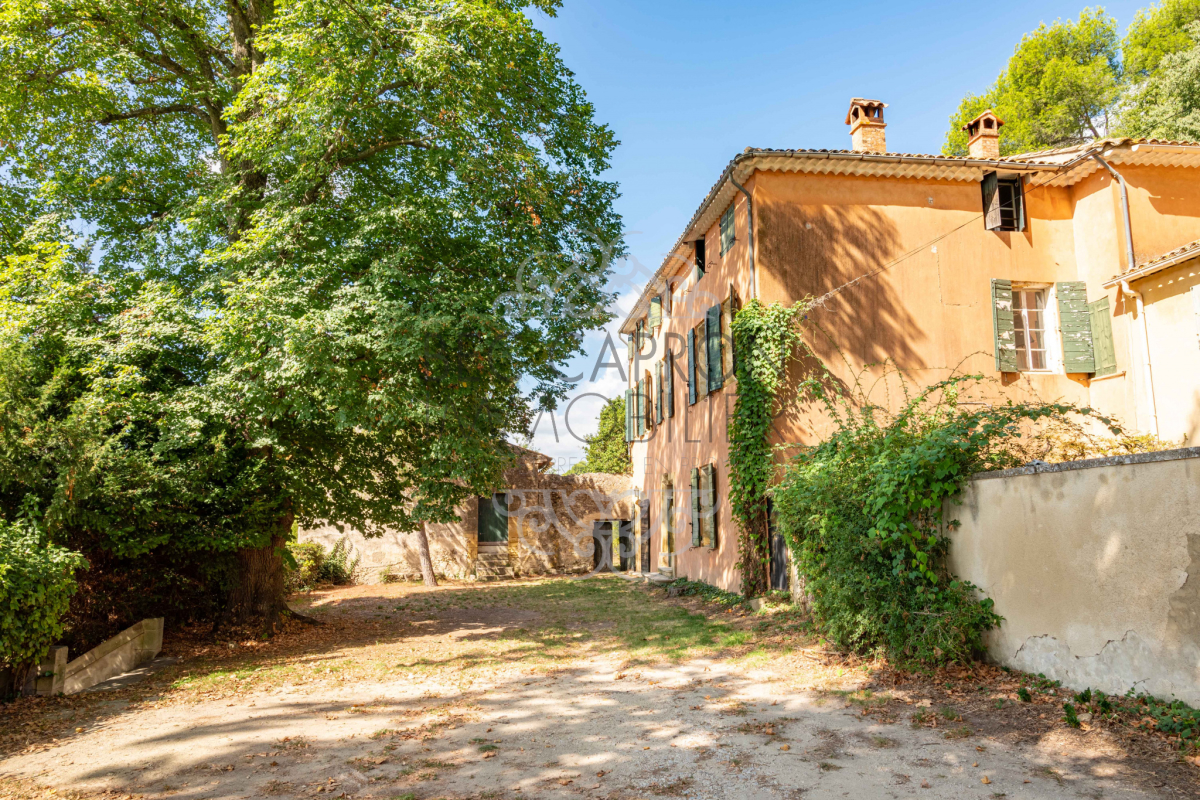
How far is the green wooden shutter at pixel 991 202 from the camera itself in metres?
12.1

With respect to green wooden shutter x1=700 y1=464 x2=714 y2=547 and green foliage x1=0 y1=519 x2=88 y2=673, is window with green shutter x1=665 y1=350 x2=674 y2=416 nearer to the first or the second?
green wooden shutter x1=700 y1=464 x2=714 y2=547

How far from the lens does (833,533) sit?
6.98 m

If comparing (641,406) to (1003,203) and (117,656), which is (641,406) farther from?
(117,656)

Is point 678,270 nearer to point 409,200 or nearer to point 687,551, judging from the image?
point 687,551

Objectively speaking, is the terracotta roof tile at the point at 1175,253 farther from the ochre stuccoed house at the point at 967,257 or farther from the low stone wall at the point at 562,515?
the low stone wall at the point at 562,515

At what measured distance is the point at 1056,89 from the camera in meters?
23.1

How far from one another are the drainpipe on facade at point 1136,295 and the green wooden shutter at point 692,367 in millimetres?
7125

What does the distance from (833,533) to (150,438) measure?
7723 millimetres

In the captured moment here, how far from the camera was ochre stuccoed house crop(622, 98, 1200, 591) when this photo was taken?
1134 cm

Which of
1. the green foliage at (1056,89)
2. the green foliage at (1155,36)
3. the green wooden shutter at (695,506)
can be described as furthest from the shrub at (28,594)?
the green foliage at (1155,36)

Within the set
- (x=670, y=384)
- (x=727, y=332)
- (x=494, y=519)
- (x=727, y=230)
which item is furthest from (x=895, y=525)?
(x=494, y=519)

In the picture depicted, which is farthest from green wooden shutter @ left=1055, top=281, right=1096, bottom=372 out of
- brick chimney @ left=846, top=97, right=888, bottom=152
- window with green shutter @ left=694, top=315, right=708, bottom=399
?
window with green shutter @ left=694, top=315, right=708, bottom=399

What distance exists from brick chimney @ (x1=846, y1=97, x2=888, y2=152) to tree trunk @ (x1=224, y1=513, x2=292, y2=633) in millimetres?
11345

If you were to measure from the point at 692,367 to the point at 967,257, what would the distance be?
528 cm
